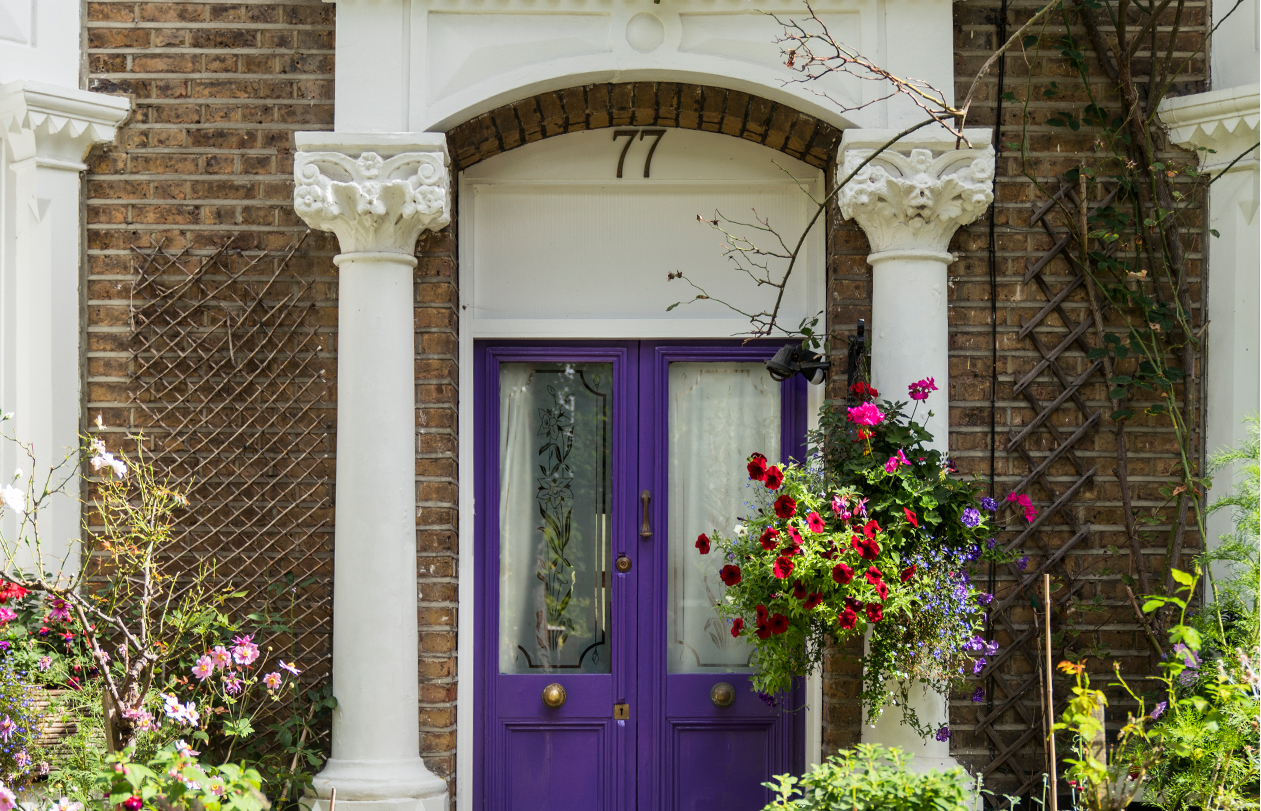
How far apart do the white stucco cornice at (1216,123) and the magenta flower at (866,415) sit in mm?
1658

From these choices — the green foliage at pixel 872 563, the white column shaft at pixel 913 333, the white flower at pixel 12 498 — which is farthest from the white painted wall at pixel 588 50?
the white flower at pixel 12 498

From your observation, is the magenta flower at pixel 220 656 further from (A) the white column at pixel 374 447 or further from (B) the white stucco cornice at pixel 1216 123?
(B) the white stucco cornice at pixel 1216 123

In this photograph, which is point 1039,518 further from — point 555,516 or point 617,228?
point 617,228

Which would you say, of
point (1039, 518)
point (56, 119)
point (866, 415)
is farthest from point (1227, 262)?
point (56, 119)

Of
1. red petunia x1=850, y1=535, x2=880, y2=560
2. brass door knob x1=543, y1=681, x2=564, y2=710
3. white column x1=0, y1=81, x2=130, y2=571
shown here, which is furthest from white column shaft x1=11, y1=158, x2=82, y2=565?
red petunia x1=850, y1=535, x2=880, y2=560

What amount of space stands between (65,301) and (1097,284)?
387 cm

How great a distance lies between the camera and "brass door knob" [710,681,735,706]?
4.20 meters

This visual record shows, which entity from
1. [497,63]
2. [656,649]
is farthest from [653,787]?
[497,63]

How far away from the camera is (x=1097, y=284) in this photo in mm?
3916

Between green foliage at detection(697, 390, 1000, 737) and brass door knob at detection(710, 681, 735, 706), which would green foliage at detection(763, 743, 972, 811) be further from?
brass door knob at detection(710, 681, 735, 706)

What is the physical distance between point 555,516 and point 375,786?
1223 mm

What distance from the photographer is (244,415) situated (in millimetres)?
3975

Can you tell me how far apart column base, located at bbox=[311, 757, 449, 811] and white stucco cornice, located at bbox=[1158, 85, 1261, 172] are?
368 cm

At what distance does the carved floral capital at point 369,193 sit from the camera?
373cm
